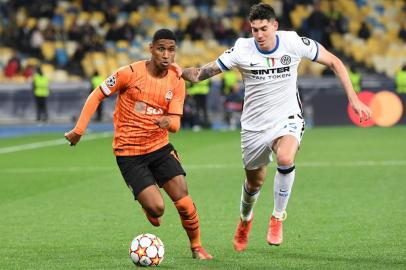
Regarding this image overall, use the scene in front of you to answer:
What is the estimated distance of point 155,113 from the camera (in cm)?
888

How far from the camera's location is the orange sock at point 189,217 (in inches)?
346

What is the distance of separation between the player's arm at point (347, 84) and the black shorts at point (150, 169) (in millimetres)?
1571

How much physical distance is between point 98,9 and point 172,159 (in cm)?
2903

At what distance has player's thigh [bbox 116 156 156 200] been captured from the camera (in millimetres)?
8883

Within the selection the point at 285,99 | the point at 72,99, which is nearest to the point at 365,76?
the point at 72,99

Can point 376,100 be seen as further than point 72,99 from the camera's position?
No

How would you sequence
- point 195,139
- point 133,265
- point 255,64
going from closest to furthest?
point 133,265, point 255,64, point 195,139

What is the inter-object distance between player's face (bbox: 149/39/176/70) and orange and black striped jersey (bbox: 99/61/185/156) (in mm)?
224

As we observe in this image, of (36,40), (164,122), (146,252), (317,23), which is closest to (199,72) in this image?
(164,122)

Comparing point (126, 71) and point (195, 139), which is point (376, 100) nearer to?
point (195, 139)

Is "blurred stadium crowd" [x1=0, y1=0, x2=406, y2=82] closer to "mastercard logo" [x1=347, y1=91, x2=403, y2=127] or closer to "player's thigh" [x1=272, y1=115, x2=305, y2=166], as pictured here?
"mastercard logo" [x1=347, y1=91, x2=403, y2=127]

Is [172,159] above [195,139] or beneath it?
above

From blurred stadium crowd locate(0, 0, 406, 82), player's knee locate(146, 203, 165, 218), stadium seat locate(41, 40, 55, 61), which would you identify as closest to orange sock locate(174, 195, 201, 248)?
player's knee locate(146, 203, 165, 218)

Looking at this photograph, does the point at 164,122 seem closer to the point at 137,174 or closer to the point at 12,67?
the point at 137,174
